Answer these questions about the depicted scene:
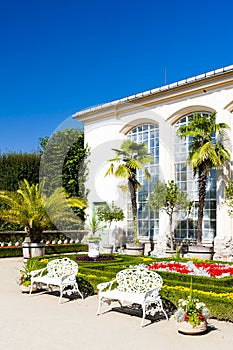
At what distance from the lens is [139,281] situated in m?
7.32

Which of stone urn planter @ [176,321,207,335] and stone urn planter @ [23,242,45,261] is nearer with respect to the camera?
stone urn planter @ [176,321,207,335]

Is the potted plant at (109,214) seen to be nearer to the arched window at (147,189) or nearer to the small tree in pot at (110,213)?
the small tree in pot at (110,213)

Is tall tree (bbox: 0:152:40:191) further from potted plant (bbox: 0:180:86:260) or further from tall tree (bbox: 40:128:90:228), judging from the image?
potted plant (bbox: 0:180:86:260)

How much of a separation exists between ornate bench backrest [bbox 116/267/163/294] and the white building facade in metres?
8.92

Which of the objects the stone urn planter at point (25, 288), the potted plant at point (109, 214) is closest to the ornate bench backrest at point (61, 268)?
the stone urn planter at point (25, 288)

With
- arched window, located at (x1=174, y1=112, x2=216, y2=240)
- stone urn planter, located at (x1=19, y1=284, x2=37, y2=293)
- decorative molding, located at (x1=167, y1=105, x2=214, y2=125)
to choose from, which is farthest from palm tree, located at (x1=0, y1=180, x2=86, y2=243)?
stone urn planter, located at (x1=19, y1=284, x2=37, y2=293)

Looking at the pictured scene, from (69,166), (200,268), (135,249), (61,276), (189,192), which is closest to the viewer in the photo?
(61,276)

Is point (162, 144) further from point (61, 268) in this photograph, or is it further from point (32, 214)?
point (61, 268)

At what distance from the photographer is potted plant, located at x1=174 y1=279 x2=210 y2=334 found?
581 cm

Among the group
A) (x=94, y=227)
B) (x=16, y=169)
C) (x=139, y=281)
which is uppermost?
(x=16, y=169)

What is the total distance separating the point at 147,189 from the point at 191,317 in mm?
13232

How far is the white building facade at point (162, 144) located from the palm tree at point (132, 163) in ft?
1.48

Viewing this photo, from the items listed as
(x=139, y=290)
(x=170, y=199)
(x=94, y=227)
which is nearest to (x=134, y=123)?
(x=170, y=199)

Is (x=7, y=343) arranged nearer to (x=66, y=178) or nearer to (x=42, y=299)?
(x=42, y=299)
